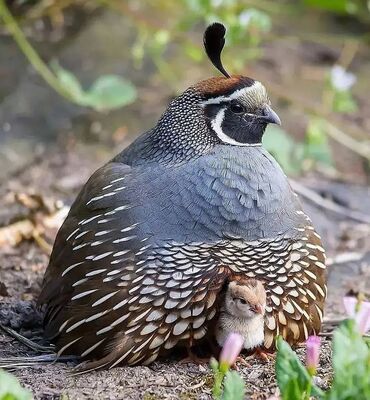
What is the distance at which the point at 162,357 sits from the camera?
421 centimetres

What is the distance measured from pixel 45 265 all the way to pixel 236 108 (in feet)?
5.98

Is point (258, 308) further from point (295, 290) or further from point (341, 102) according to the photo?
point (341, 102)

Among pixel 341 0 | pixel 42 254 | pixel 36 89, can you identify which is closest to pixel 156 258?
pixel 42 254

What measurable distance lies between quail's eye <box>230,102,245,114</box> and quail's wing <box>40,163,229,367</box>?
0.65 meters

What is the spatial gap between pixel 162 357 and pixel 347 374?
1.28m

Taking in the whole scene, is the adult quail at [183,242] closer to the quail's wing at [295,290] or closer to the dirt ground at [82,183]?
the quail's wing at [295,290]

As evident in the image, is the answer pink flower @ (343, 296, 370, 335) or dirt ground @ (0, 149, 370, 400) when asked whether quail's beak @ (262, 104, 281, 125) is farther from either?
pink flower @ (343, 296, 370, 335)

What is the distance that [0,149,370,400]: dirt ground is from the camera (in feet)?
12.8

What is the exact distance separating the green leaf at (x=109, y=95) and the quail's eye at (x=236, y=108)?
263cm

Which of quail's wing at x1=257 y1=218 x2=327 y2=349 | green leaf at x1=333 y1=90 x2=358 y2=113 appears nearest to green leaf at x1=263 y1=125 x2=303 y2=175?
green leaf at x1=333 y1=90 x2=358 y2=113

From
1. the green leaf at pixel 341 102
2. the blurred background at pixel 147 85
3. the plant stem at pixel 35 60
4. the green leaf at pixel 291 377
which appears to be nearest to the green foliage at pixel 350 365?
the green leaf at pixel 291 377

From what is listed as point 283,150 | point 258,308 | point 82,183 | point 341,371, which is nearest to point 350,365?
point 341,371

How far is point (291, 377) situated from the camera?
3.18 m

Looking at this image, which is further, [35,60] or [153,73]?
[153,73]
